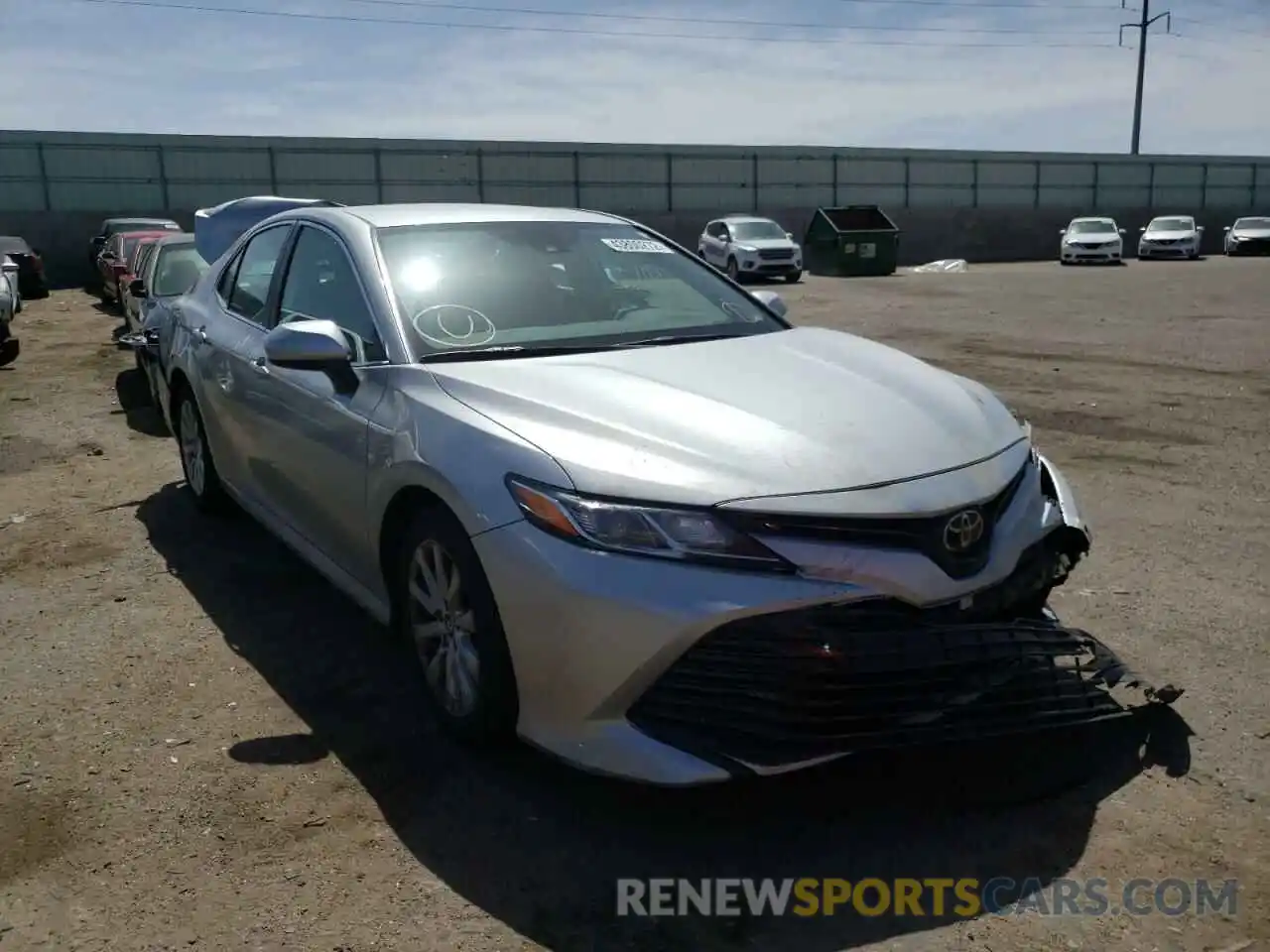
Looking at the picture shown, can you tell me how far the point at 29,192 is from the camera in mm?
30922

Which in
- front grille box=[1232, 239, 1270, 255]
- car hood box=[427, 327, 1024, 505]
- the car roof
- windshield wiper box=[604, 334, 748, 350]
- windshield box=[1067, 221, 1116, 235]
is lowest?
front grille box=[1232, 239, 1270, 255]

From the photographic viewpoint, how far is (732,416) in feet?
10.6

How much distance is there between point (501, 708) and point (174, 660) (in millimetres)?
1714

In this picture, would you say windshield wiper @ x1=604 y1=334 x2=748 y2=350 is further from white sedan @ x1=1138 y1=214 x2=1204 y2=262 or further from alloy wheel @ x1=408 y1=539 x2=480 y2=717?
white sedan @ x1=1138 y1=214 x2=1204 y2=262

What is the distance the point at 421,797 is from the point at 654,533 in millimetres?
1076

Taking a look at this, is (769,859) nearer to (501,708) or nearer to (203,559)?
(501,708)

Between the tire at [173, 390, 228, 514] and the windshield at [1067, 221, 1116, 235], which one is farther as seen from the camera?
the windshield at [1067, 221, 1116, 235]

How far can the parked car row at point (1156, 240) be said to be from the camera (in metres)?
35.4

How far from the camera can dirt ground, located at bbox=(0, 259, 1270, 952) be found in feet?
8.91

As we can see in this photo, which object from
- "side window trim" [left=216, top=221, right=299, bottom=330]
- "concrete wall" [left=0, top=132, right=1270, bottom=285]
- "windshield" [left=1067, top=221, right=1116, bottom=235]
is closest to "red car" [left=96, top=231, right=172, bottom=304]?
"concrete wall" [left=0, top=132, right=1270, bottom=285]

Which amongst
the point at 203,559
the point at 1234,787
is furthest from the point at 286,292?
the point at 1234,787

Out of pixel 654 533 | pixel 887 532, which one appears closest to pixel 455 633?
pixel 654 533

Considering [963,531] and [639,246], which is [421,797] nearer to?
[963,531]

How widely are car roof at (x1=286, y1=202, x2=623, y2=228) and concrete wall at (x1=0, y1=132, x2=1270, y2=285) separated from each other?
2886 cm
